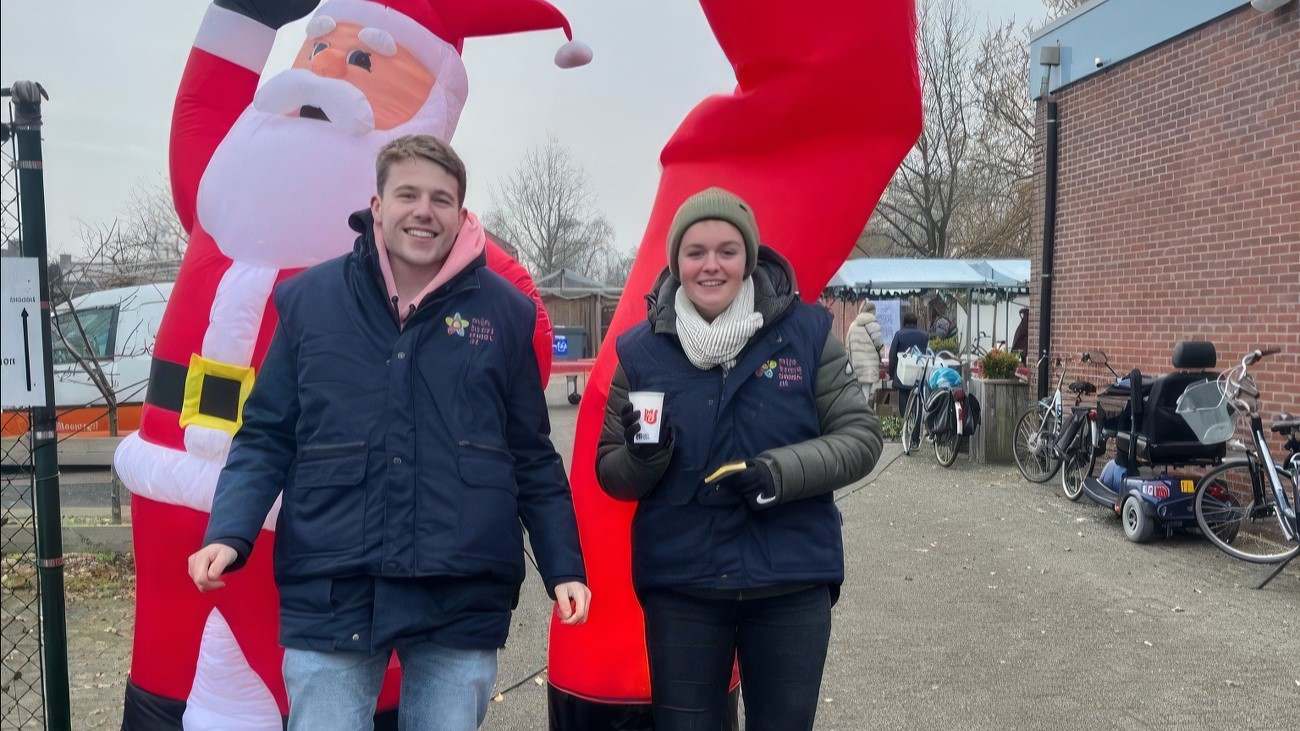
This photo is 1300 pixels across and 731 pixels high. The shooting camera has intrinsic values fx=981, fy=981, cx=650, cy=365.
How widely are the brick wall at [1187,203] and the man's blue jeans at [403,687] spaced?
265 inches

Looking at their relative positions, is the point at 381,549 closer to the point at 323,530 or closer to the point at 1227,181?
the point at 323,530

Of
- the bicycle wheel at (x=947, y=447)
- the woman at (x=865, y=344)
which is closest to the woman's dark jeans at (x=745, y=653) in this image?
the bicycle wheel at (x=947, y=447)

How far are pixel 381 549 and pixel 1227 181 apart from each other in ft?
25.0

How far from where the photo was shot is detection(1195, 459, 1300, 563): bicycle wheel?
6.27m

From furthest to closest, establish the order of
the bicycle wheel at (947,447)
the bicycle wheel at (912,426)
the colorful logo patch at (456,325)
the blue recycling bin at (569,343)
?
the blue recycling bin at (569,343)
the bicycle wheel at (912,426)
the bicycle wheel at (947,447)
the colorful logo patch at (456,325)

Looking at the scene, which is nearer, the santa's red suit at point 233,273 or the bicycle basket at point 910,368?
the santa's red suit at point 233,273

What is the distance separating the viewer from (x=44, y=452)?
10.2 feet

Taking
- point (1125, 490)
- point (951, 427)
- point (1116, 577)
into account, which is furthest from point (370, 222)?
point (951, 427)

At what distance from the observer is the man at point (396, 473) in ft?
6.54

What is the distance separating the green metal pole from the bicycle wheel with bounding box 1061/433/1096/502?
24.6 feet

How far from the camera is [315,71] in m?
2.86

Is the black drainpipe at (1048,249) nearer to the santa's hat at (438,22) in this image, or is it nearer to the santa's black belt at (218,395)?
the santa's hat at (438,22)

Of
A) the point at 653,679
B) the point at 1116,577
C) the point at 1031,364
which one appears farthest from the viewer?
the point at 1031,364

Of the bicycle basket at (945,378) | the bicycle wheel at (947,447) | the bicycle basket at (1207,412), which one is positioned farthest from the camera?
the bicycle basket at (945,378)
